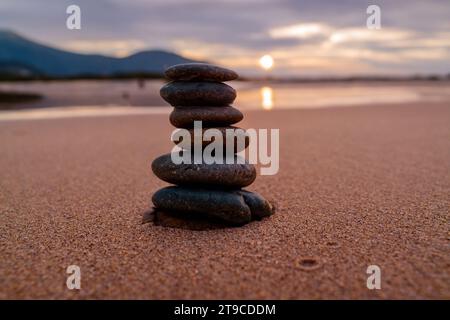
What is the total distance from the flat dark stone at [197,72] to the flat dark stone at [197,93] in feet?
0.22

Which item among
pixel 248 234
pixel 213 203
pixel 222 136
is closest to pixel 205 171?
pixel 213 203

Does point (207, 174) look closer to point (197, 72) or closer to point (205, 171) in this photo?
point (205, 171)

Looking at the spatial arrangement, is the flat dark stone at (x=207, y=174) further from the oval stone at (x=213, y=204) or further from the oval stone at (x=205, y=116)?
the oval stone at (x=205, y=116)

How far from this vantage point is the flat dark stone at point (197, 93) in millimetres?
4461

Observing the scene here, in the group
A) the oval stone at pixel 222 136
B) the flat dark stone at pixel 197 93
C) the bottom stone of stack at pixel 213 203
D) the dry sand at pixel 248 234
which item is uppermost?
the flat dark stone at pixel 197 93

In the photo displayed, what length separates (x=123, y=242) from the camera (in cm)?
399

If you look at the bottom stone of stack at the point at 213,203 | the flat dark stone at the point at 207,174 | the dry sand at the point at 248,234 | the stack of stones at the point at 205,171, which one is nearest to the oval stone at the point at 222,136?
the stack of stones at the point at 205,171

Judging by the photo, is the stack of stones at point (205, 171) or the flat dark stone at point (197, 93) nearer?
the stack of stones at point (205, 171)

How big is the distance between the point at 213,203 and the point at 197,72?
4.62 ft

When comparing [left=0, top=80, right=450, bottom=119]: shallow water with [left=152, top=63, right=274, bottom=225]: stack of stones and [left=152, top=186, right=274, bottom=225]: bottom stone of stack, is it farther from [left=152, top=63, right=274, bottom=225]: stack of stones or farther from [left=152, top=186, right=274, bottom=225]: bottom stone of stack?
[left=152, top=186, right=274, bottom=225]: bottom stone of stack
